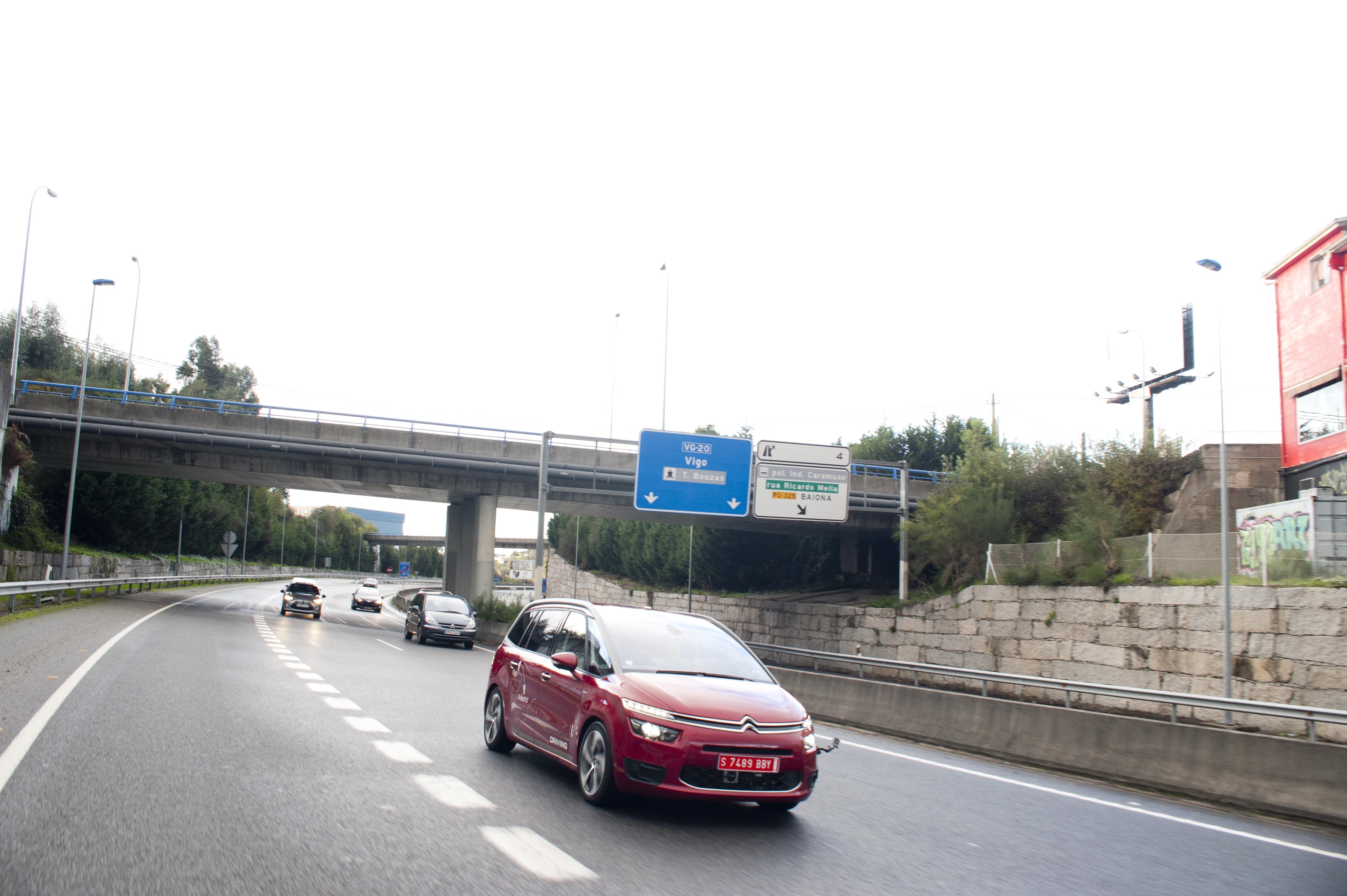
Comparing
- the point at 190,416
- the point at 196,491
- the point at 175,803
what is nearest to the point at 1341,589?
the point at 175,803

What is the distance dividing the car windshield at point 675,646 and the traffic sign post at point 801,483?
1995 cm

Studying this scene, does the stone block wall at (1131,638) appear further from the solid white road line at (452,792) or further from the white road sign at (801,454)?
the solid white road line at (452,792)

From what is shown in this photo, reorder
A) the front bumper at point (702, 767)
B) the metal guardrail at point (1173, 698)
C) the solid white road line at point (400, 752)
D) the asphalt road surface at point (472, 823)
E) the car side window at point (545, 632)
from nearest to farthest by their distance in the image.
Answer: the asphalt road surface at point (472, 823) < the front bumper at point (702, 767) < the solid white road line at point (400, 752) < the car side window at point (545, 632) < the metal guardrail at point (1173, 698)

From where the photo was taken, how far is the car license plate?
7.06 m

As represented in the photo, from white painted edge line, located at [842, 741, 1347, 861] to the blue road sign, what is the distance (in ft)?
52.2

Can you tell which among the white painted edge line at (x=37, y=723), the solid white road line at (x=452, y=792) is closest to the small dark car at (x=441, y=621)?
the white painted edge line at (x=37, y=723)

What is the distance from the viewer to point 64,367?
82.7m

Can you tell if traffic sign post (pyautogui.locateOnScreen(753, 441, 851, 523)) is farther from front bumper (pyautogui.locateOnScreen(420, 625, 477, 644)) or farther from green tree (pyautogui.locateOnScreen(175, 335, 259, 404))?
green tree (pyautogui.locateOnScreen(175, 335, 259, 404))

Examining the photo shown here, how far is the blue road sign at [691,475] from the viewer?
29109 millimetres

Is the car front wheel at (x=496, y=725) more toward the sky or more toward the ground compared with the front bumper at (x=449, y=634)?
more toward the sky

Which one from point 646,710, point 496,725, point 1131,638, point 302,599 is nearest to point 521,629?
point 496,725

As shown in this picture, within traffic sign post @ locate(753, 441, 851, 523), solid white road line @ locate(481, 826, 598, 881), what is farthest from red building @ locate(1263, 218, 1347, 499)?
solid white road line @ locate(481, 826, 598, 881)

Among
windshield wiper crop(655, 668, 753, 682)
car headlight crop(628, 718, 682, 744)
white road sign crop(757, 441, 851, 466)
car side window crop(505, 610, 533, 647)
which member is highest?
white road sign crop(757, 441, 851, 466)

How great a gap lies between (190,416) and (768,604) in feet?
82.3
